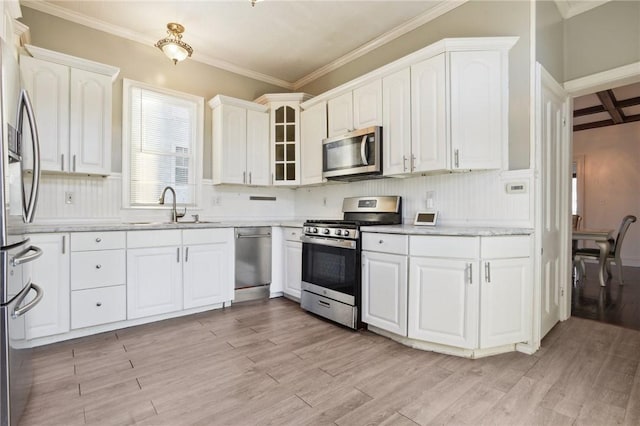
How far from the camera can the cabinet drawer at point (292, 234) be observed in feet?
12.2

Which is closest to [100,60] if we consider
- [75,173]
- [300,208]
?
[75,173]

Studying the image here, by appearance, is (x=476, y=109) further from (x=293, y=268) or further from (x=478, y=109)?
(x=293, y=268)

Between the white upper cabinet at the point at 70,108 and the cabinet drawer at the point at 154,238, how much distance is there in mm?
740

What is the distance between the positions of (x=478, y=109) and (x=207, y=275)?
118 inches

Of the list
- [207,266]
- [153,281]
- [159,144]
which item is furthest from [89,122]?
[207,266]

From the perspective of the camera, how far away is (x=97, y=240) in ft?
8.97

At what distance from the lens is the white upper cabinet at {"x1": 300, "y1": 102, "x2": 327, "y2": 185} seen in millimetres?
3912

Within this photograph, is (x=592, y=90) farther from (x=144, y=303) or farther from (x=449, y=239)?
(x=144, y=303)

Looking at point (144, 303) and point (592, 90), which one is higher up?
point (592, 90)

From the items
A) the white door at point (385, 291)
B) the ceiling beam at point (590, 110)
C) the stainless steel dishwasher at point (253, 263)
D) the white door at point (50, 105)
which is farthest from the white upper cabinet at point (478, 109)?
the ceiling beam at point (590, 110)

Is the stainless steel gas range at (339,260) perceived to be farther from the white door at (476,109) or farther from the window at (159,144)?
the window at (159,144)

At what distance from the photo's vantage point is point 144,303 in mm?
2980

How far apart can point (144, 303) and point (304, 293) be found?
1.52 meters

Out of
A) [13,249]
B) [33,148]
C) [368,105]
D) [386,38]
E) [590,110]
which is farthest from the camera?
[590,110]
